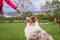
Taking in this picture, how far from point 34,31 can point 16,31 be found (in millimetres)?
248

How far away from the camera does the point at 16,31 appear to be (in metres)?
3.87

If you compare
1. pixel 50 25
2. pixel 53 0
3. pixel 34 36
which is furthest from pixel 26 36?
pixel 53 0

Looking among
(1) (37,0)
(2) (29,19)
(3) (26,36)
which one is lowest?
(3) (26,36)

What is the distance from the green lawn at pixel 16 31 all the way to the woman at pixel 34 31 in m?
0.07

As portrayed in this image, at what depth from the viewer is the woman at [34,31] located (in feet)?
12.5

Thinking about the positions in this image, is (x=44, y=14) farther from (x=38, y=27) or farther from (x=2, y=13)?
(x=2, y=13)

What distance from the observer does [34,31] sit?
3820mm

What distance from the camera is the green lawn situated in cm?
386

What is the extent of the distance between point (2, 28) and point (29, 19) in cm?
39

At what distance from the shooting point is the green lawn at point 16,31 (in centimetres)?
386

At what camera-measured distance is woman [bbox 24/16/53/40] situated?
379cm

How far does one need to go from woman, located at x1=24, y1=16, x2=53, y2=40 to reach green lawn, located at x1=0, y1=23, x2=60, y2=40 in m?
0.07

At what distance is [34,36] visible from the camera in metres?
3.81

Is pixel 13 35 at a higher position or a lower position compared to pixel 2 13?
lower
